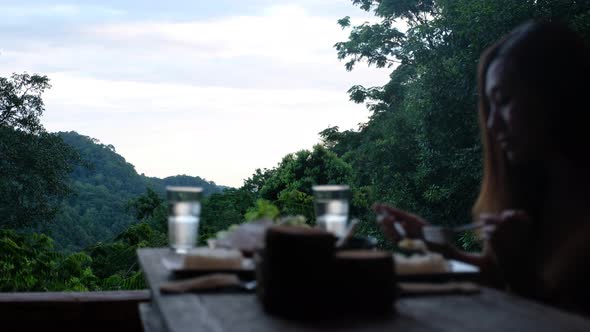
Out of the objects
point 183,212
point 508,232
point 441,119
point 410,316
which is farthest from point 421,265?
point 441,119

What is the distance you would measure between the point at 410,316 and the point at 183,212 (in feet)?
2.65

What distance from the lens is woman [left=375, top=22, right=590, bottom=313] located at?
146cm

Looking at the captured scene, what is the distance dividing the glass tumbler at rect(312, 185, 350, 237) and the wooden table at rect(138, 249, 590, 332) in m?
0.51

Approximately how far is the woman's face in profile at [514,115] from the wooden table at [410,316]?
34 cm

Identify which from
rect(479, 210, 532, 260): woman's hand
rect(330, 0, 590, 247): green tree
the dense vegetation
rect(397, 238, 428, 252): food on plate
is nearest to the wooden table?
rect(479, 210, 532, 260): woman's hand

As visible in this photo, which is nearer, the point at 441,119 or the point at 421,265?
the point at 421,265

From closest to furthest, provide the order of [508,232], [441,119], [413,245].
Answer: [508,232] → [413,245] → [441,119]

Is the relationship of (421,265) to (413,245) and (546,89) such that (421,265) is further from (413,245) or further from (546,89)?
(546,89)

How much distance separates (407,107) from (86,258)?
30.8 feet

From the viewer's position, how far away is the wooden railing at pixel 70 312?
2.32 metres

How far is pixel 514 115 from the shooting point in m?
1.59

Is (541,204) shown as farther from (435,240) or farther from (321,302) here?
(321,302)

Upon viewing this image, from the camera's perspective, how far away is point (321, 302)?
123cm

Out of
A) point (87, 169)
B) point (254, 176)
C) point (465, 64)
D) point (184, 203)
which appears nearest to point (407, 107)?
point (465, 64)
